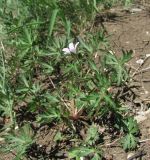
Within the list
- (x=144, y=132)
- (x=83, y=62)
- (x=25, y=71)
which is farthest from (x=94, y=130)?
(x=25, y=71)

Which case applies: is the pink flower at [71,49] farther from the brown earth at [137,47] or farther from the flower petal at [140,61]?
the flower petal at [140,61]

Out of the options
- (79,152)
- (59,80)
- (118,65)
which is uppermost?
(118,65)

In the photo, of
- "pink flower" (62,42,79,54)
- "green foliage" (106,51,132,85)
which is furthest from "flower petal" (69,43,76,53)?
"green foliage" (106,51,132,85)

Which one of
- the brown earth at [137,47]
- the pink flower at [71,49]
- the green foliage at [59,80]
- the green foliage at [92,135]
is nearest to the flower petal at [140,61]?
the brown earth at [137,47]

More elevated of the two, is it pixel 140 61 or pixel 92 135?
pixel 140 61

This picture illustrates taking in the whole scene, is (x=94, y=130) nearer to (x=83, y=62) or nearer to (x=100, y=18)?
(x=83, y=62)

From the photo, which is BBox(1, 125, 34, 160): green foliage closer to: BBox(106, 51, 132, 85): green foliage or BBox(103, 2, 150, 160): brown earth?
BBox(103, 2, 150, 160): brown earth

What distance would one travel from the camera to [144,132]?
2.38m

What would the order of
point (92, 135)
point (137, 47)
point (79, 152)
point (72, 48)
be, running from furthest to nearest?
1. point (137, 47)
2. point (72, 48)
3. point (92, 135)
4. point (79, 152)

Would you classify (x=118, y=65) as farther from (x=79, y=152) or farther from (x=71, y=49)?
(x=79, y=152)

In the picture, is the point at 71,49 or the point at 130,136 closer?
the point at 130,136

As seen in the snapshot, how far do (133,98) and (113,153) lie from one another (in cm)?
40

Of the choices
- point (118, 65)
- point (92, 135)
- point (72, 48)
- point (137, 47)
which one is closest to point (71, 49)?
point (72, 48)

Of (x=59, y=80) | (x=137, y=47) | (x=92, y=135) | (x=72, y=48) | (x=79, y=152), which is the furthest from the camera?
(x=137, y=47)
